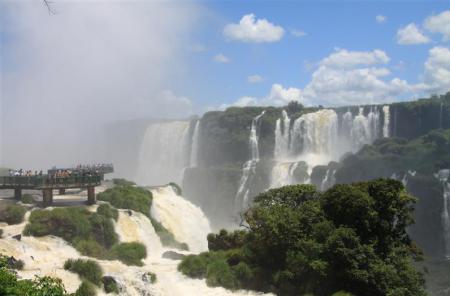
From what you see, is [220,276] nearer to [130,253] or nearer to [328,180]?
[130,253]

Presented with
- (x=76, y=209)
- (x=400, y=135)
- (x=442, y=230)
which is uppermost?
(x=400, y=135)

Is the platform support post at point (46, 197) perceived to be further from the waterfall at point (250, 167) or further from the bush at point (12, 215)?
the waterfall at point (250, 167)

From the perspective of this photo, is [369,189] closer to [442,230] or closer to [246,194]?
[442,230]

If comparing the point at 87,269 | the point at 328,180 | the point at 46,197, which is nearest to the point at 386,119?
the point at 328,180

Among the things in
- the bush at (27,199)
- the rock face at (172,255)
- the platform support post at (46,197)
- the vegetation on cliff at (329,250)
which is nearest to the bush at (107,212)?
the platform support post at (46,197)

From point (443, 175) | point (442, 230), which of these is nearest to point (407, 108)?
point (443, 175)

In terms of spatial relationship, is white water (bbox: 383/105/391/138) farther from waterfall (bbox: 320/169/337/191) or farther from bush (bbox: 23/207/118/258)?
bush (bbox: 23/207/118/258)

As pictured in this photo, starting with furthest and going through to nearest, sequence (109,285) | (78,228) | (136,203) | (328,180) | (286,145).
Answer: (286,145) → (328,180) → (136,203) → (78,228) → (109,285)
